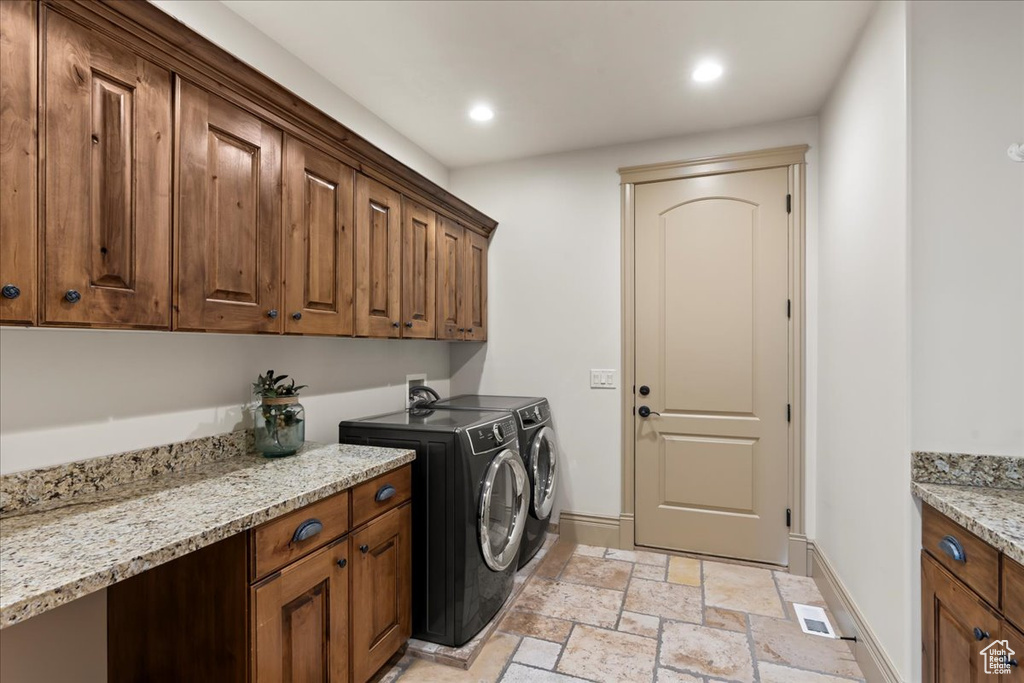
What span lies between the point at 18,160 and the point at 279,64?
1.31 metres

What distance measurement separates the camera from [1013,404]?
147 centimetres

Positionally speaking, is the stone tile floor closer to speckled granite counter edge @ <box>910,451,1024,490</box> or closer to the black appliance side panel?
the black appliance side panel

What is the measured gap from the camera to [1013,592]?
1.09 metres

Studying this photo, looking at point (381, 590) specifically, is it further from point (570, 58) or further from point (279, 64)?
point (570, 58)

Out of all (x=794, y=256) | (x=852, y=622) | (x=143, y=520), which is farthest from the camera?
(x=794, y=256)

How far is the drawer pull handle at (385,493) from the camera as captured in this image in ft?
5.87

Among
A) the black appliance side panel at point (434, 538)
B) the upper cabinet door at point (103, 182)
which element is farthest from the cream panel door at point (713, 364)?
the upper cabinet door at point (103, 182)

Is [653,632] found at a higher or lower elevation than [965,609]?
lower

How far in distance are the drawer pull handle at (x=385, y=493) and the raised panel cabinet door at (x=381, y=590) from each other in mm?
65

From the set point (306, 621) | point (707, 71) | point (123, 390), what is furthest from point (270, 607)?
point (707, 71)

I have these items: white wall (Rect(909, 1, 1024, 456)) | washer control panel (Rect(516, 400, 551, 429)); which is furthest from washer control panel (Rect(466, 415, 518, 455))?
white wall (Rect(909, 1, 1024, 456))

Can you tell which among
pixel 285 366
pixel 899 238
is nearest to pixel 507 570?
pixel 285 366

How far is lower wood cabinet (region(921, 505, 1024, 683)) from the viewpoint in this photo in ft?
3.65

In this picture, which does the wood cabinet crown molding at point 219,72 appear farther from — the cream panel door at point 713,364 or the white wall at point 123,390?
the cream panel door at point 713,364
